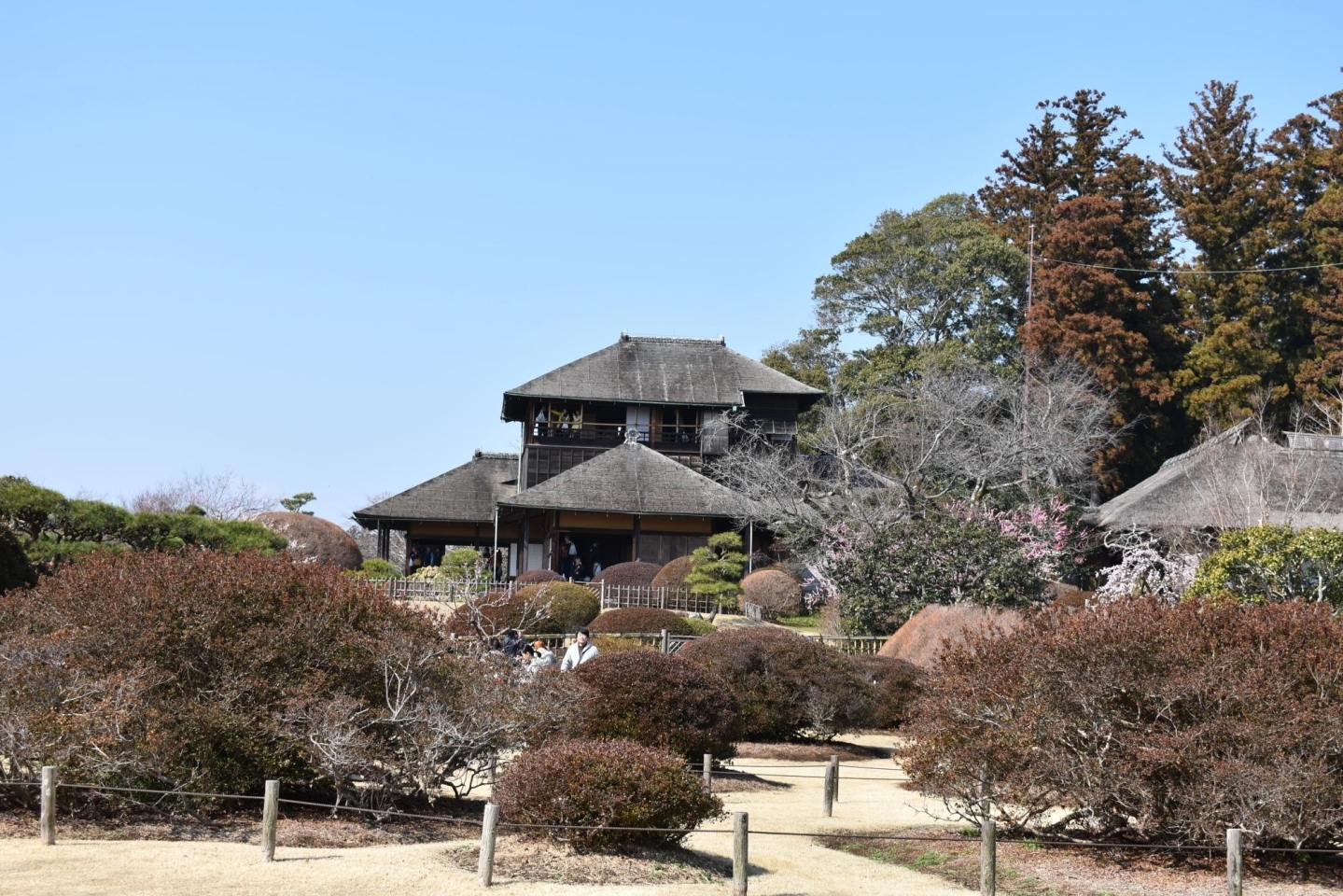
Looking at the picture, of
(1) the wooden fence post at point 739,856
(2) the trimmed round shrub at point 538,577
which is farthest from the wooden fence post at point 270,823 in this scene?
(2) the trimmed round shrub at point 538,577

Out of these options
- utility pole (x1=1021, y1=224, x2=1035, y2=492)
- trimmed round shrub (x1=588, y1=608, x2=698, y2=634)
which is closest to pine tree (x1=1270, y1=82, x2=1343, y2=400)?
utility pole (x1=1021, y1=224, x2=1035, y2=492)

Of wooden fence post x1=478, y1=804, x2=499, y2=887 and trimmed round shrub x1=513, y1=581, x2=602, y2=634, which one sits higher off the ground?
trimmed round shrub x1=513, y1=581, x2=602, y2=634

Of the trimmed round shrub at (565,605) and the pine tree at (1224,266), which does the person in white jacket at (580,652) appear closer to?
the trimmed round shrub at (565,605)

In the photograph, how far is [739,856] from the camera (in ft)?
33.9

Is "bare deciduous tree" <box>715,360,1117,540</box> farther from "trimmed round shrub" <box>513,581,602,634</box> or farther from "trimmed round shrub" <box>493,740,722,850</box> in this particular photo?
"trimmed round shrub" <box>493,740,722,850</box>

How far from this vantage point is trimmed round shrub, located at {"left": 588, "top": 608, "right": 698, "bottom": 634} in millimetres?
27438

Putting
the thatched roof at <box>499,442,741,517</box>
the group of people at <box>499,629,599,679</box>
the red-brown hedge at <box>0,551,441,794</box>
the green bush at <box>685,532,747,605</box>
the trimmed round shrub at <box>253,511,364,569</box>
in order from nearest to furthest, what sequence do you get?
Answer: the red-brown hedge at <box>0,551,441,794</box> → the group of people at <box>499,629,599,679</box> → the green bush at <box>685,532,747,605</box> → the thatched roof at <box>499,442,741,517</box> → the trimmed round shrub at <box>253,511,364,569</box>

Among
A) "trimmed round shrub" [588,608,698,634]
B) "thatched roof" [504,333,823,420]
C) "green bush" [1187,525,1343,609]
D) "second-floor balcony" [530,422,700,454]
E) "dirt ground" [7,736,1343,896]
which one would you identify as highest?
"thatched roof" [504,333,823,420]

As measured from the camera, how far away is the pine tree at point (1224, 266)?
47375 millimetres

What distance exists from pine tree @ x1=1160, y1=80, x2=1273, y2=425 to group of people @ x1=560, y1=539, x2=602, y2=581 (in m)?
21.3

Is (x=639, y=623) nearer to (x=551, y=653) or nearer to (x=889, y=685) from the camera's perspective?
(x=889, y=685)

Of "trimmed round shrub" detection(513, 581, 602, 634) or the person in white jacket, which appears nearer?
the person in white jacket

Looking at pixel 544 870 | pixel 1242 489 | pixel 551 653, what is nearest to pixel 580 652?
pixel 551 653

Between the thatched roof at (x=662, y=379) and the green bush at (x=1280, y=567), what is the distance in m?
27.1
